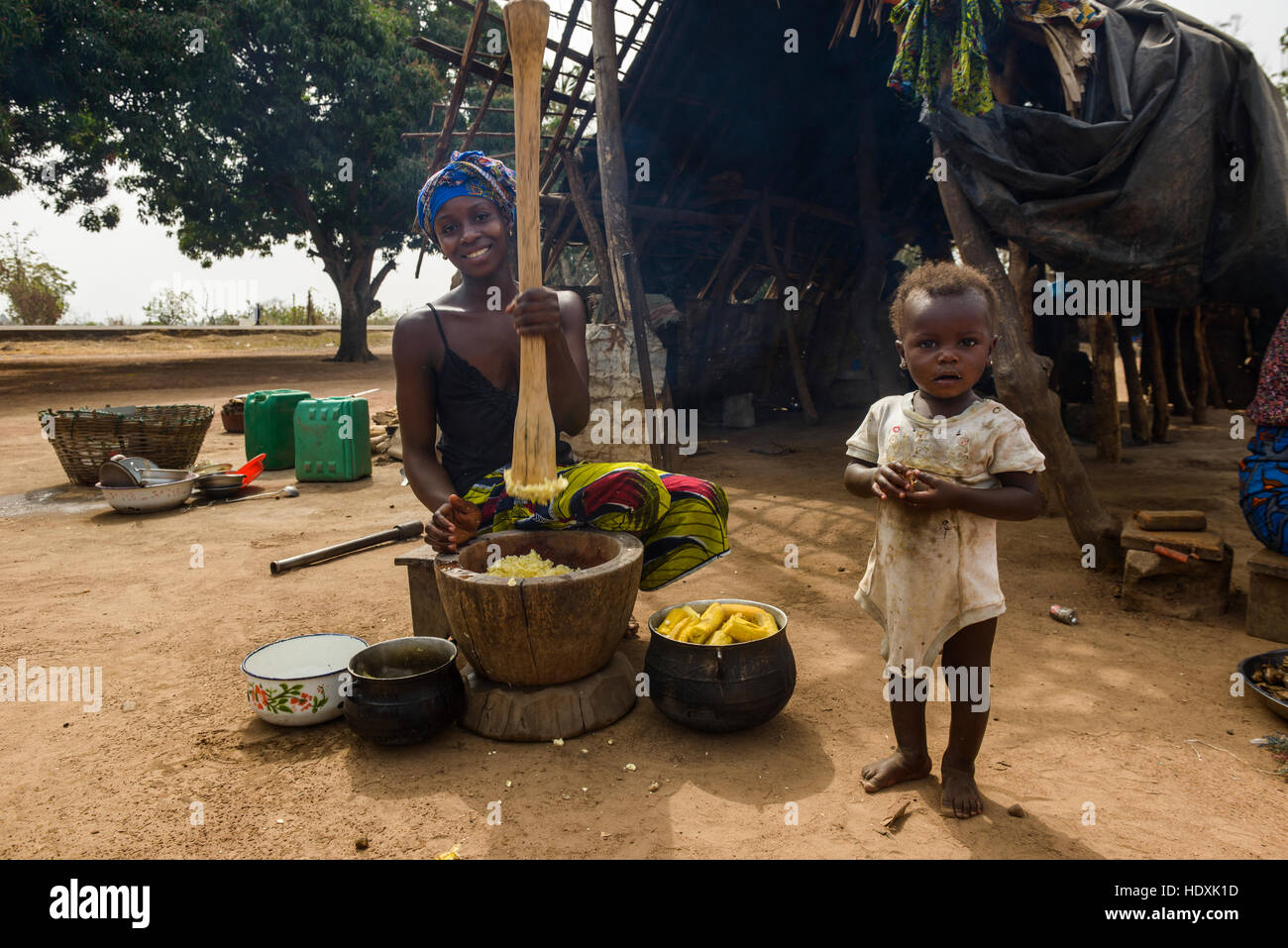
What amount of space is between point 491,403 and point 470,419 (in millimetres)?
108

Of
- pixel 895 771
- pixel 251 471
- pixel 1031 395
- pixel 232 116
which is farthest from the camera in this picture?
pixel 232 116

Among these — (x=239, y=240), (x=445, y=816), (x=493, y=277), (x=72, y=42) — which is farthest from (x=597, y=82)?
(x=239, y=240)

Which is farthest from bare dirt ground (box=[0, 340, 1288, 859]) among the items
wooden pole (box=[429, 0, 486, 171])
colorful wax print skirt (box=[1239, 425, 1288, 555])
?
wooden pole (box=[429, 0, 486, 171])

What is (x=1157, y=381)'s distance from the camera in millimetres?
7754

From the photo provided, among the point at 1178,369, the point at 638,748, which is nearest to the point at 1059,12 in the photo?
the point at 638,748

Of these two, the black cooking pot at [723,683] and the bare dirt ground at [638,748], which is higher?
the black cooking pot at [723,683]

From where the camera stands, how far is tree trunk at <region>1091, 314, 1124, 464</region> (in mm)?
6500

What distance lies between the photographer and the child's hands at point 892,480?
1.92 metres

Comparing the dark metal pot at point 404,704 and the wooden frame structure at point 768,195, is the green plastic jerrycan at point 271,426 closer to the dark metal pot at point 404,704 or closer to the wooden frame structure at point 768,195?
the wooden frame structure at point 768,195

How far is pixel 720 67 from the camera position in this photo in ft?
23.9

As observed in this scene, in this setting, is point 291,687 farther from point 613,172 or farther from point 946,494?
point 613,172

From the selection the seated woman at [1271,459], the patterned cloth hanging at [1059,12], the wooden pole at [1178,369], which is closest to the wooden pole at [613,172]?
the patterned cloth hanging at [1059,12]

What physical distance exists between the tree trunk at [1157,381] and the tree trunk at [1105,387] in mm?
1273

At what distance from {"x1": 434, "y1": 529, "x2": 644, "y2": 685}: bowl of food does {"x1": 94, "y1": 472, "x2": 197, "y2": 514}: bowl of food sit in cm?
426
